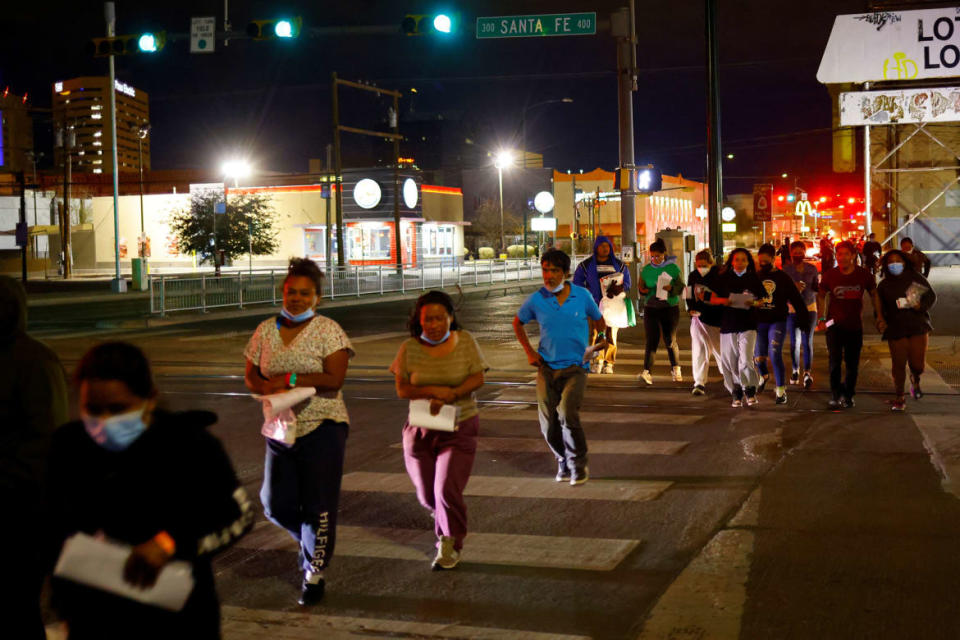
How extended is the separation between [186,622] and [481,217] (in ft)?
302

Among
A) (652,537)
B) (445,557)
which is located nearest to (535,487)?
(652,537)

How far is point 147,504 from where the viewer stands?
2.95 metres

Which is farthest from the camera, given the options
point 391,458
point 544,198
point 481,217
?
point 481,217

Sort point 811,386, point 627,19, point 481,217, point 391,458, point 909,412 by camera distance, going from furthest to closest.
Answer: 1. point 481,217
2. point 627,19
3. point 811,386
4. point 909,412
5. point 391,458

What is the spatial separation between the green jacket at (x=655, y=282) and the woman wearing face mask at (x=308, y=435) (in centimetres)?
802

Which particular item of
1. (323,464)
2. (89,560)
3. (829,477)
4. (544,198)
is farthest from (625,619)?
(544,198)

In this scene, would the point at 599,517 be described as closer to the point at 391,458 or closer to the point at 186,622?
the point at 391,458

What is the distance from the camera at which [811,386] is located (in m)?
12.8

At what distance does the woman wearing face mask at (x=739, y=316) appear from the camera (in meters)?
10.9

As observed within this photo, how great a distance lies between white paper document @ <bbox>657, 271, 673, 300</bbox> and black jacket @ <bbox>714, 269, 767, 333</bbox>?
5.24ft

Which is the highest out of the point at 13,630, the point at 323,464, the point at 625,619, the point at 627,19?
the point at 627,19

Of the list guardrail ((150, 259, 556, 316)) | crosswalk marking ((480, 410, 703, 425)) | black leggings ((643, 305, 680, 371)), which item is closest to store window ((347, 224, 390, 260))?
guardrail ((150, 259, 556, 316))

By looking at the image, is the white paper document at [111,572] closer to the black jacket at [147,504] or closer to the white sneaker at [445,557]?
Answer: the black jacket at [147,504]

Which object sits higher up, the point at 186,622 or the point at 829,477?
the point at 186,622
